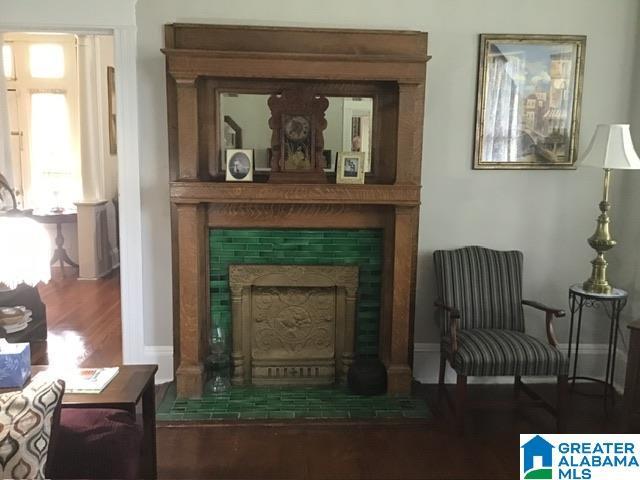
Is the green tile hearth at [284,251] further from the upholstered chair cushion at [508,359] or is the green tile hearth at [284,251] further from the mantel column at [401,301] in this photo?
the upholstered chair cushion at [508,359]

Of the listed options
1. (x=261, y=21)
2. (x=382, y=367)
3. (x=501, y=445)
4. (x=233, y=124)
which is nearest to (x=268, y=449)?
(x=382, y=367)

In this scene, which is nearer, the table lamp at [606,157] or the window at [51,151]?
the table lamp at [606,157]

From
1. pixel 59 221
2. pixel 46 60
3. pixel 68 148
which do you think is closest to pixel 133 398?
pixel 59 221

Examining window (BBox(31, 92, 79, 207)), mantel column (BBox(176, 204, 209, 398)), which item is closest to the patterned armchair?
mantel column (BBox(176, 204, 209, 398))

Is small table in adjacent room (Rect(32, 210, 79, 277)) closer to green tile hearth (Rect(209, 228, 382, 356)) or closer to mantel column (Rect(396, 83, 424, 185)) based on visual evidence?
green tile hearth (Rect(209, 228, 382, 356))

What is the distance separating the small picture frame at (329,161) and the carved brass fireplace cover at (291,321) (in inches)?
23.3

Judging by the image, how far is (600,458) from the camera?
7.23 feet

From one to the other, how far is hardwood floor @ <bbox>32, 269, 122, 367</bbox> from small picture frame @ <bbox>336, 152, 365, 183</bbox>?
2.00 meters

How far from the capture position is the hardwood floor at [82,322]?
4.10 metres

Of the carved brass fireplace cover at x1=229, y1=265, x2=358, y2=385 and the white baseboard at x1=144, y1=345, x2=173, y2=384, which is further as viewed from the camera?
the white baseboard at x1=144, y1=345, x2=173, y2=384

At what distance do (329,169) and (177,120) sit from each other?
0.92 metres

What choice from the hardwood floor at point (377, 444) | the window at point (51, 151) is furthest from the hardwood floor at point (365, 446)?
the window at point (51, 151)

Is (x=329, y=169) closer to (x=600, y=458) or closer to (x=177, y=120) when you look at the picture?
(x=177, y=120)

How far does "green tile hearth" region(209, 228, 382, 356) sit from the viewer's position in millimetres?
3549
